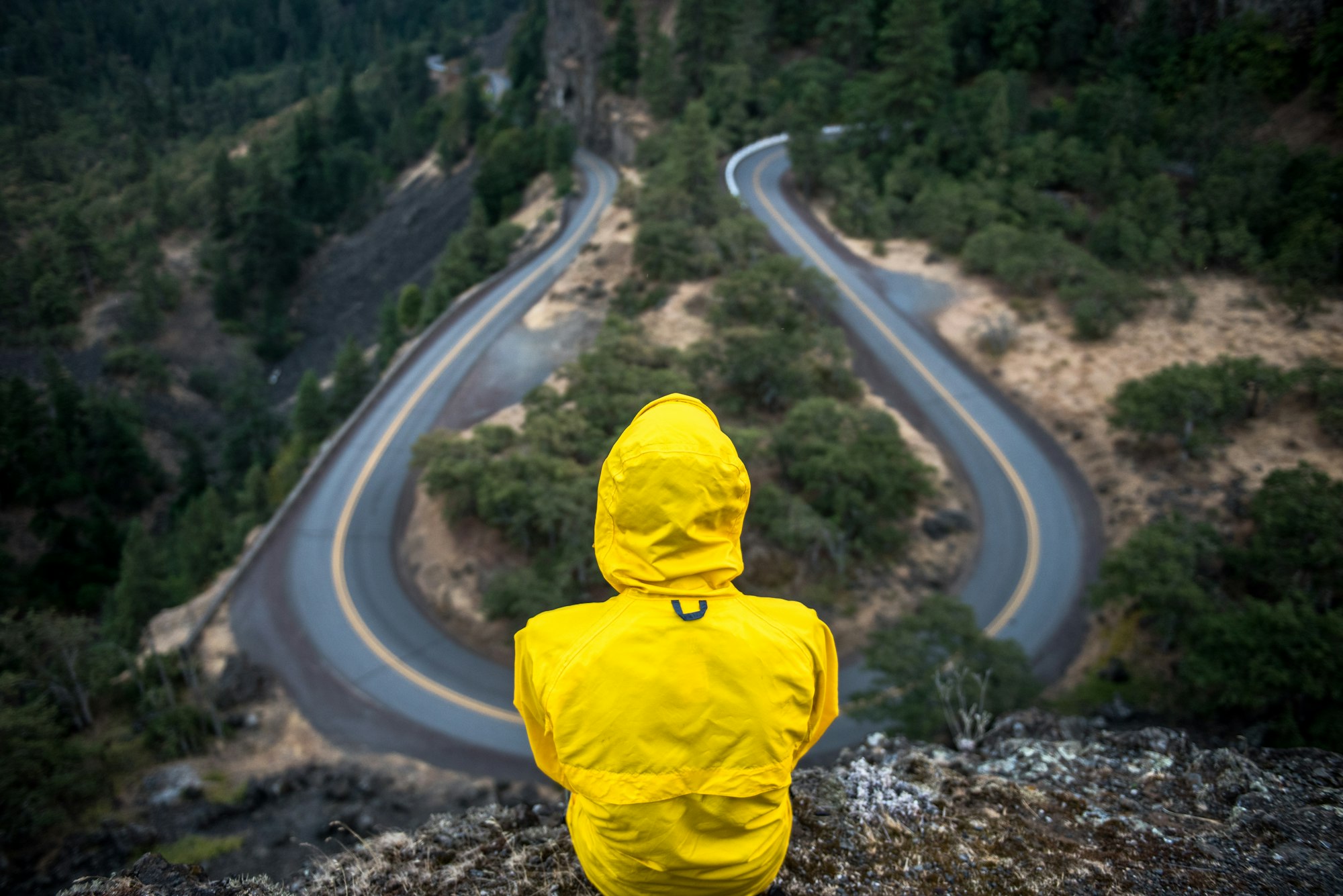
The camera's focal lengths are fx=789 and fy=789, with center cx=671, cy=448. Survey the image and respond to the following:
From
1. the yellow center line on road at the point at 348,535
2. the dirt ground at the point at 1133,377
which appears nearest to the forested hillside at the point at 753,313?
the dirt ground at the point at 1133,377

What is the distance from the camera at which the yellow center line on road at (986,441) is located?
17.3 meters

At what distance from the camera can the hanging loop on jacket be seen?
268 cm

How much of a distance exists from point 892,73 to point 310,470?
1148 inches

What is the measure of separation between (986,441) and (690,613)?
21.0 metres

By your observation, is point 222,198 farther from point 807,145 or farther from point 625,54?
point 807,145

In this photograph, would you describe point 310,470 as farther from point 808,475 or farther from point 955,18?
point 955,18

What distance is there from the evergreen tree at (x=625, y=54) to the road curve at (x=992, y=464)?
2169cm

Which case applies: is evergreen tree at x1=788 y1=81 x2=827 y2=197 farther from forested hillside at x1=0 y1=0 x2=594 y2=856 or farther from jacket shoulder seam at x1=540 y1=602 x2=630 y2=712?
jacket shoulder seam at x1=540 y1=602 x2=630 y2=712

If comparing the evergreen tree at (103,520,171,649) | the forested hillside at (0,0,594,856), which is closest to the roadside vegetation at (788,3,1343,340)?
the forested hillside at (0,0,594,856)

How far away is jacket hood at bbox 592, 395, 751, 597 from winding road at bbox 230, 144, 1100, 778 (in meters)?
13.1

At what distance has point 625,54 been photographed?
4662cm

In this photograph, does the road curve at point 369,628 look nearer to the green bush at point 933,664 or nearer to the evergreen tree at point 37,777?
the evergreen tree at point 37,777

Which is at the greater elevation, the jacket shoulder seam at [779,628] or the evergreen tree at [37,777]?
the jacket shoulder seam at [779,628]

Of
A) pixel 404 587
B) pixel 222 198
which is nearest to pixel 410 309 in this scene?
pixel 404 587
